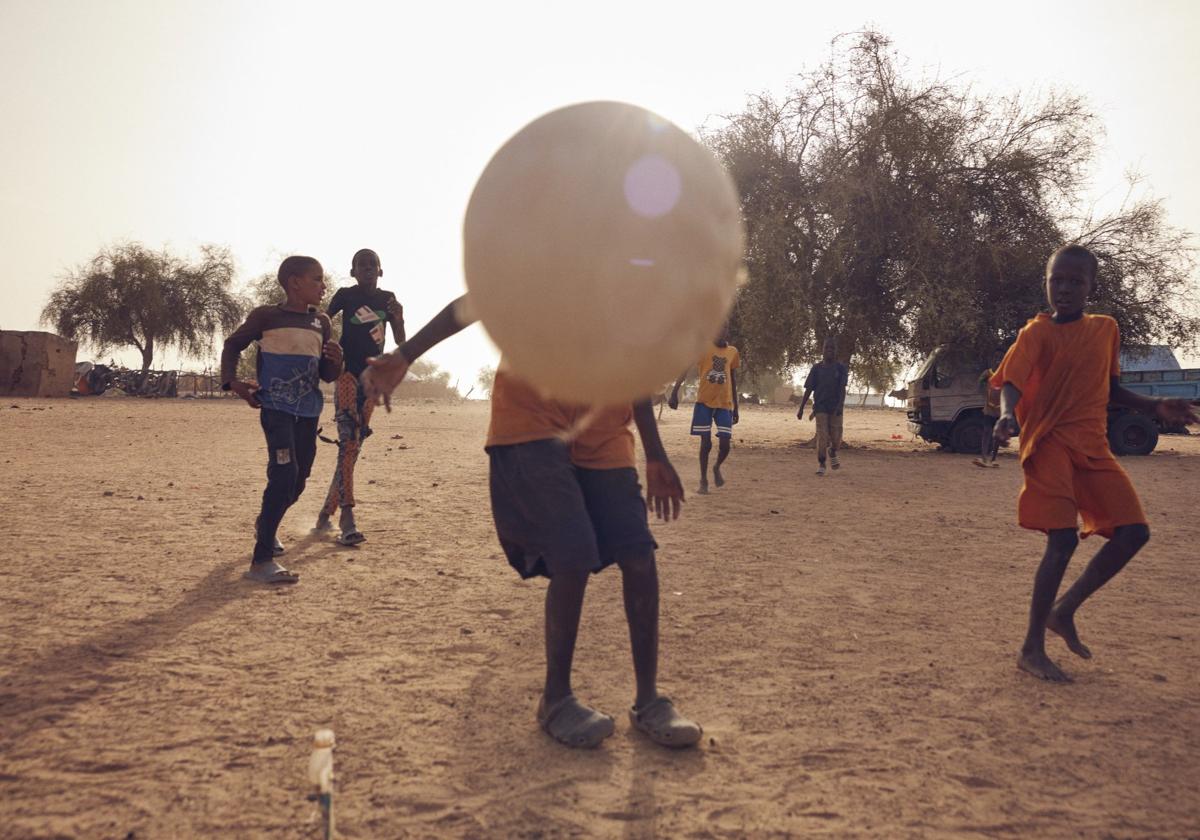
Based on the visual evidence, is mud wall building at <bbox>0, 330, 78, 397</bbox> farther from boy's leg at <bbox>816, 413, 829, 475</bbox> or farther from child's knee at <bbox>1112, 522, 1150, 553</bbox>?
child's knee at <bbox>1112, 522, 1150, 553</bbox>

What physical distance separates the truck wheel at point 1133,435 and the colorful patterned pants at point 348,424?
53.7 feet

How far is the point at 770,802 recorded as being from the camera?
7.56 feet

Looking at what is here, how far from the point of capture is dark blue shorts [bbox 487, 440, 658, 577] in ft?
8.66

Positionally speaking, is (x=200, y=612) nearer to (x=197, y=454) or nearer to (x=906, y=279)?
(x=197, y=454)

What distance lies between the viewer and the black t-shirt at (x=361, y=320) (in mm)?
5816

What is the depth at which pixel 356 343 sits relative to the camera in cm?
588

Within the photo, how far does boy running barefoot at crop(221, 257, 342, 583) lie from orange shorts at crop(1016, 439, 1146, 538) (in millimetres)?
3774

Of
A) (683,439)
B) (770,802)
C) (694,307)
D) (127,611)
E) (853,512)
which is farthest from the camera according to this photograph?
(683,439)

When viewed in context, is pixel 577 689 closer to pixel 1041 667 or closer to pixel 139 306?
pixel 1041 667

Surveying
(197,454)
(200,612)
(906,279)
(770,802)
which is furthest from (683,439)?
(770,802)

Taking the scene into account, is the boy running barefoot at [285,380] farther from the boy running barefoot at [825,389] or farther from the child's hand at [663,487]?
the boy running barefoot at [825,389]

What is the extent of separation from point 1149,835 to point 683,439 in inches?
705

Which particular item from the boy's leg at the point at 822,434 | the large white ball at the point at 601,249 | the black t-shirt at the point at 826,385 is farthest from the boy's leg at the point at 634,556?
the boy's leg at the point at 822,434

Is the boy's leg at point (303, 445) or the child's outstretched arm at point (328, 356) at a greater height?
the child's outstretched arm at point (328, 356)
